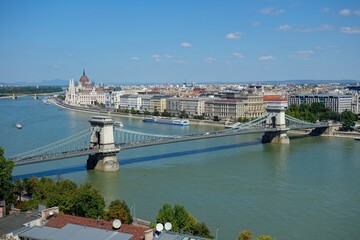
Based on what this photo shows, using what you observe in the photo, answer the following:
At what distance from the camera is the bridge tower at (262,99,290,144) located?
19.5 metres

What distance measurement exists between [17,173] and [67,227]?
714 centimetres

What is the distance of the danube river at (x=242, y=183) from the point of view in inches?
332

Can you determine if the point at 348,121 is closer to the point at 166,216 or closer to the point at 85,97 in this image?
the point at 166,216

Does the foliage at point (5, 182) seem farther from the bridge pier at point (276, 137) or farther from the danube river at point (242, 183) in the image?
the bridge pier at point (276, 137)

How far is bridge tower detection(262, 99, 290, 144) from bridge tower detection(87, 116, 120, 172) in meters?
7.91

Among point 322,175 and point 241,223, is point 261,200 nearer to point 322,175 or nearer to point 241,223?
point 241,223

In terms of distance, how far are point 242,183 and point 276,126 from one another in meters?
9.07

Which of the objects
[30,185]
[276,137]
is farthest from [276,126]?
[30,185]

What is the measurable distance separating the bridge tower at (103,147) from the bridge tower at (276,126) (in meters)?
7.91

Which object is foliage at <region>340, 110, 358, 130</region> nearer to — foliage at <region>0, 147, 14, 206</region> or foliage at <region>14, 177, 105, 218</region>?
foliage at <region>14, 177, 105, 218</region>

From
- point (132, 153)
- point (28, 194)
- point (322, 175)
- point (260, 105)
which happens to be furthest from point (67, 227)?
point (260, 105)

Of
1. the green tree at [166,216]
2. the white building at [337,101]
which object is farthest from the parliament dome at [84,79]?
the green tree at [166,216]

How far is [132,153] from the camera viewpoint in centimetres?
1594

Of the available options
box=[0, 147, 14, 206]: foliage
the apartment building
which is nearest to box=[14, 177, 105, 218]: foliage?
box=[0, 147, 14, 206]: foliage
